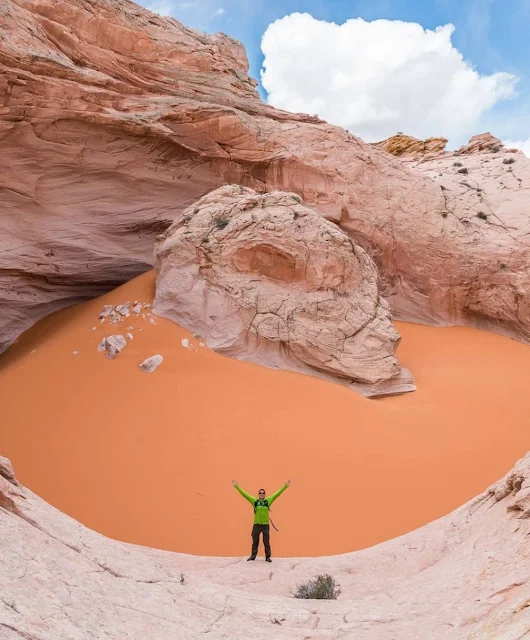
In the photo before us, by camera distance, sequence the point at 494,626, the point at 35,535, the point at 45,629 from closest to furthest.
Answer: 1. the point at 45,629
2. the point at 494,626
3. the point at 35,535

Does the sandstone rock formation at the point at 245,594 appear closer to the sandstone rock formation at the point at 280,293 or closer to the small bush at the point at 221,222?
the sandstone rock formation at the point at 280,293

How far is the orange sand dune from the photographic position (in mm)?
7465

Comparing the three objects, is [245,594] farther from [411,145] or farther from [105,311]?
[411,145]

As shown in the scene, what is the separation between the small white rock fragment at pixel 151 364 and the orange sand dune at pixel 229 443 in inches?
6.1

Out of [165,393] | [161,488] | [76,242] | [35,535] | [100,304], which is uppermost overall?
[76,242]

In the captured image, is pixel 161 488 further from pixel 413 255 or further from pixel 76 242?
pixel 413 255

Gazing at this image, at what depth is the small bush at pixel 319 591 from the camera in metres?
4.59

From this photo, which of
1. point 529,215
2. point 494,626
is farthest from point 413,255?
point 494,626

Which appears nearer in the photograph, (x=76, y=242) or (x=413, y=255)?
(x=76, y=242)

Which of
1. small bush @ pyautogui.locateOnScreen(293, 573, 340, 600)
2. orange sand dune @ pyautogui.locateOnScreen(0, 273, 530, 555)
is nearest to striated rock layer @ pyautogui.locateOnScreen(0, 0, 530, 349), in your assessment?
orange sand dune @ pyautogui.locateOnScreen(0, 273, 530, 555)

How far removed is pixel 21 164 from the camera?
13.1 metres

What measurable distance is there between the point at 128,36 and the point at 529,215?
13.1 m

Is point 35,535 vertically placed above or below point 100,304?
below

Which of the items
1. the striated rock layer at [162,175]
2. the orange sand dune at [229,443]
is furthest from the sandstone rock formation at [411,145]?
the orange sand dune at [229,443]
